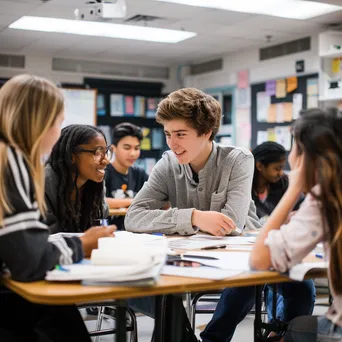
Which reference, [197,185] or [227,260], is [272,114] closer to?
[197,185]

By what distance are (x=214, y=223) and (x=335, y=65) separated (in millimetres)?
4641

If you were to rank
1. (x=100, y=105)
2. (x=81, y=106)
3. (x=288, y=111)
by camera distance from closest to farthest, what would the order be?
(x=288, y=111), (x=81, y=106), (x=100, y=105)

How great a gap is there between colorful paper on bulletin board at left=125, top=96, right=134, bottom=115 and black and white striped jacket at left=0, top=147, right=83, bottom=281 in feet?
24.6

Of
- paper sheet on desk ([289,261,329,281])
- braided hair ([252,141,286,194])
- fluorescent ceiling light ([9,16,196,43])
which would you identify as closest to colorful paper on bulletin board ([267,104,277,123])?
fluorescent ceiling light ([9,16,196,43])

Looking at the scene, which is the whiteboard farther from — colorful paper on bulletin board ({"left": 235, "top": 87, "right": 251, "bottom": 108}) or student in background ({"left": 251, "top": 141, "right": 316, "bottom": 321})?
student in background ({"left": 251, "top": 141, "right": 316, "bottom": 321})

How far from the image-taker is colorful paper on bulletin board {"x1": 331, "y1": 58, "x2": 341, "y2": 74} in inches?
251

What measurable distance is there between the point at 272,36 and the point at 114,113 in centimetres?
281

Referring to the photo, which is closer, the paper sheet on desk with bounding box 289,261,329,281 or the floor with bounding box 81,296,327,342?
Answer: the paper sheet on desk with bounding box 289,261,329,281

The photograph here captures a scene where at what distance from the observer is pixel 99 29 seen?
678 cm

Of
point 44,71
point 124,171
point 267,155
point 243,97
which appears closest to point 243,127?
point 243,97

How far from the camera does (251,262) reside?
1620 millimetres

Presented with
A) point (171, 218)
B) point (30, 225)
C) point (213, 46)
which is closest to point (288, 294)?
point (171, 218)

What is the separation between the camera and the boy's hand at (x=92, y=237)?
1.70 meters

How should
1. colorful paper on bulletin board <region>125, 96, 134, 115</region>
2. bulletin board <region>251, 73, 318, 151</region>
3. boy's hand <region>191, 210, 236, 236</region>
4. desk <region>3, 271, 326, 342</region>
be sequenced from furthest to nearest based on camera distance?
colorful paper on bulletin board <region>125, 96, 134, 115</region> < bulletin board <region>251, 73, 318, 151</region> < boy's hand <region>191, 210, 236, 236</region> < desk <region>3, 271, 326, 342</region>
